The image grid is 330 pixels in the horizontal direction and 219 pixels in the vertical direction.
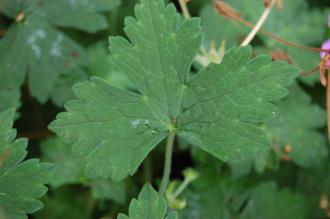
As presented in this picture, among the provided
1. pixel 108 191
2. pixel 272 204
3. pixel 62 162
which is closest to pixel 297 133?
pixel 272 204

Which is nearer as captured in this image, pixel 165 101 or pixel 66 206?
pixel 165 101

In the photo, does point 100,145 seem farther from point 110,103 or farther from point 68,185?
point 68,185

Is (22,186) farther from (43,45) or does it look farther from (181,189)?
(43,45)

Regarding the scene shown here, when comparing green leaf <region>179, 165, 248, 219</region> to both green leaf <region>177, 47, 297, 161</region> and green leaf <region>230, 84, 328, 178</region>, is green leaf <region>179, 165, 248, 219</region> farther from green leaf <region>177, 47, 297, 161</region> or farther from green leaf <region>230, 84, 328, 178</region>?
green leaf <region>177, 47, 297, 161</region>

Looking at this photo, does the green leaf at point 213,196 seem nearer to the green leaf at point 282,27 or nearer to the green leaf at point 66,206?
the green leaf at point 66,206

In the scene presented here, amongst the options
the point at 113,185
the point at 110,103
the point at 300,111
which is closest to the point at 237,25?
the point at 300,111

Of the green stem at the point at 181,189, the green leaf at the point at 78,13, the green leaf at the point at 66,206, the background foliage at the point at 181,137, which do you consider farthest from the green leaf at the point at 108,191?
the green leaf at the point at 78,13
